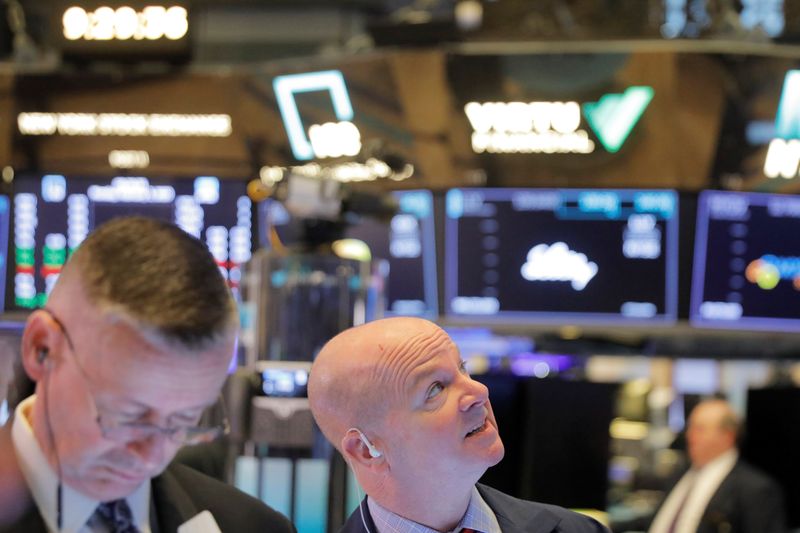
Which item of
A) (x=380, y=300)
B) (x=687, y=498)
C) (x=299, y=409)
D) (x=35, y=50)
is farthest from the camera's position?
(x=35, y=50)

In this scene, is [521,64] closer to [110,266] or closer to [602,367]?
[602,367]

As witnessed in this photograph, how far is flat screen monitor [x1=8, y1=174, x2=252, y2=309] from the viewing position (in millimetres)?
5793

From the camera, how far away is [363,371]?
→ 1.52 metres

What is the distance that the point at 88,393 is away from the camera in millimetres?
1317

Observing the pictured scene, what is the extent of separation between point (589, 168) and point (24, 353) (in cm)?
435

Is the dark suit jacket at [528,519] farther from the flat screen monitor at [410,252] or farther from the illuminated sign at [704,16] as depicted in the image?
the illuminated sign at [704,16]

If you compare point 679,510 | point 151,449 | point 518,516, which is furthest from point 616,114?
point 151,449

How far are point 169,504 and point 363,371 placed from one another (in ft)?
0.93

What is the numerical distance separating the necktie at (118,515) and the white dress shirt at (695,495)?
4.13 metres

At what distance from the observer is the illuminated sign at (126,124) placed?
5883 mm

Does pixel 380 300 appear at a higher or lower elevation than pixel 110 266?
lower

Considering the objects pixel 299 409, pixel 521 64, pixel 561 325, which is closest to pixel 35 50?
pixel 521 64

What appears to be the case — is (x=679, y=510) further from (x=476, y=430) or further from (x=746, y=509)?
(x=476, y=430)

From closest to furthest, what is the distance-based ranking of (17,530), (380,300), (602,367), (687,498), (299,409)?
(17,530) → (299,409) → (380,300) → (687,498) → (602,367)
